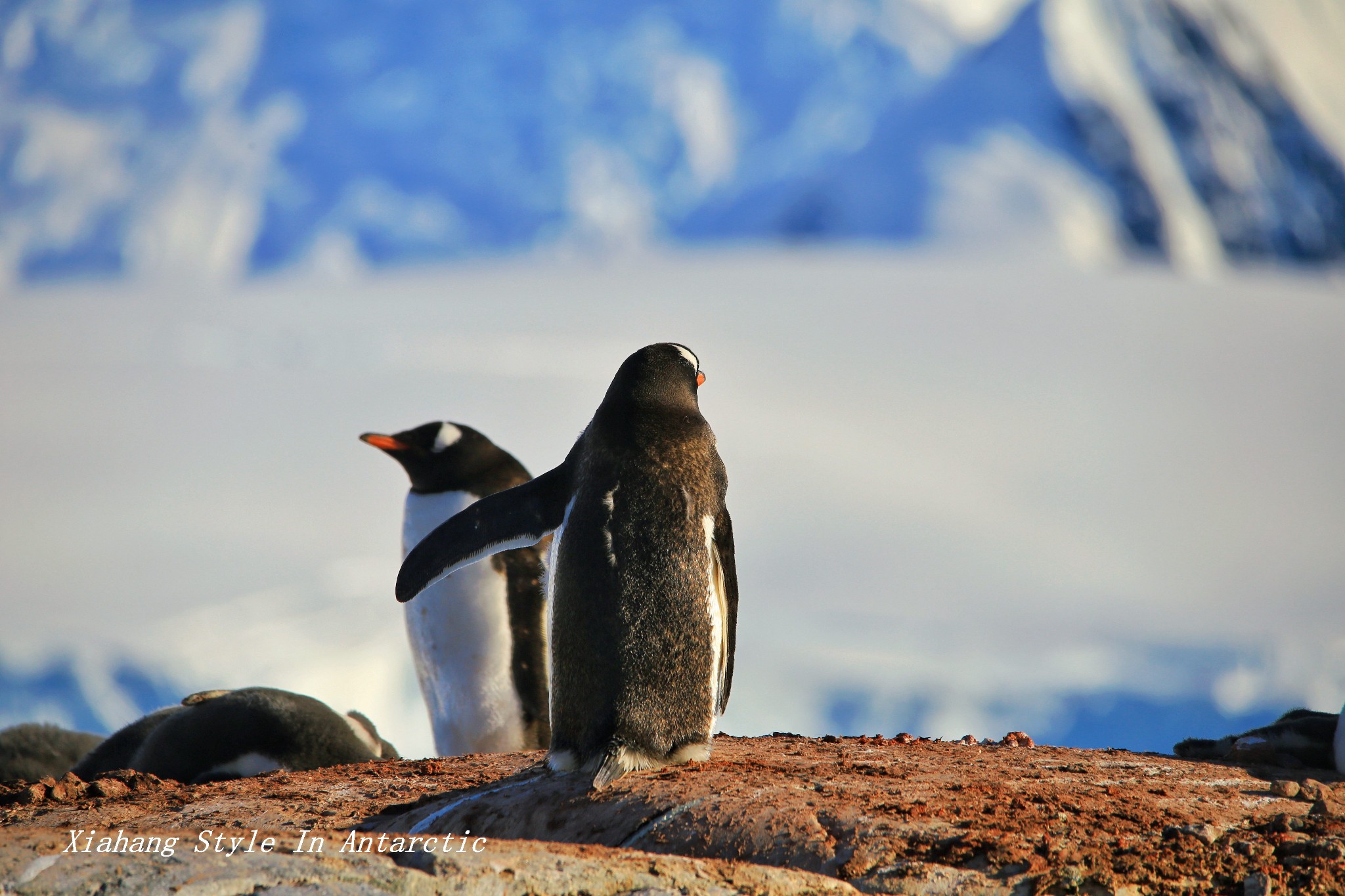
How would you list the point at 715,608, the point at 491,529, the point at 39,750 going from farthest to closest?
the point at 39,750, the point at 491,529, the point at 715,608

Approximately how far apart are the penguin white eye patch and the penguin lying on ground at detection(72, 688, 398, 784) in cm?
123

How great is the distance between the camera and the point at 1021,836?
87.6 inches

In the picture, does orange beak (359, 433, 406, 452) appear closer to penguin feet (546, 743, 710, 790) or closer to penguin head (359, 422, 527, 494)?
penguin head (359, 422, 527, 494)

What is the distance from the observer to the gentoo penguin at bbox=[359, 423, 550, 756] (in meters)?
4.54

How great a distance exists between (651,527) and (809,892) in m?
1.12

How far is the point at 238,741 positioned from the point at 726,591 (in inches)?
66.9

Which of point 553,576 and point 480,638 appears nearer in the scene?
point 553,576

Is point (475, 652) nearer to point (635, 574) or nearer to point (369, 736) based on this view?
point (369, 736)

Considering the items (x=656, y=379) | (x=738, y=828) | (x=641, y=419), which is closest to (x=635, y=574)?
(x=641, y=419)

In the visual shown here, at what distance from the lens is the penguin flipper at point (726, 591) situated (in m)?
2.99

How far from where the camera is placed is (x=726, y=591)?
3025 mm

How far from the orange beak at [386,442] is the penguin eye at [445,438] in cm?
14

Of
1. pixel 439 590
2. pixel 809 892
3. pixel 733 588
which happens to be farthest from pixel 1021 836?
pixel 439 590

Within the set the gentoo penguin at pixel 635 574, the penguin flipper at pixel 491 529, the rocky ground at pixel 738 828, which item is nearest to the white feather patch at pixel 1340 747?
the rocky ground at pixel 738 828
